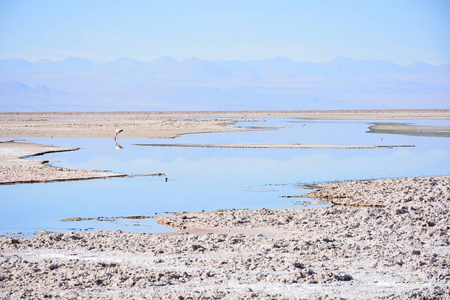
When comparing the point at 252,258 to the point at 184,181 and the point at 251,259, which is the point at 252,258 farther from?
the point at 184,181

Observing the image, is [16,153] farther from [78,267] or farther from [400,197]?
[78,267]

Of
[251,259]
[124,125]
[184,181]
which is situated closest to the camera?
[251,259]

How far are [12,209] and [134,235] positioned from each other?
20.2 feet

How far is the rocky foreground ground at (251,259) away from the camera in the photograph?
920 centimetres

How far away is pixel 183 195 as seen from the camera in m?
20.4

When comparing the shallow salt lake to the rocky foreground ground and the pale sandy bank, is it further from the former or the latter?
the pale sandy bank

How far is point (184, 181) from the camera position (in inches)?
946

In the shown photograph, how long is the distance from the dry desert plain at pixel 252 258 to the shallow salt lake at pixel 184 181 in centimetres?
194

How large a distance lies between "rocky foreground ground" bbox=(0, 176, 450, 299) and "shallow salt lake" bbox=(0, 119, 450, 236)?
6.58 feet

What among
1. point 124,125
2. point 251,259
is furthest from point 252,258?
point 124,125

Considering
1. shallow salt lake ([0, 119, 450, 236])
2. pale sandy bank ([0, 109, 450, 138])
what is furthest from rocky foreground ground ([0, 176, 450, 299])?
pale sandy bank ([0, 109, 450, 138])

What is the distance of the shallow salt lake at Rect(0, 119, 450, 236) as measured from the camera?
56.2 ft

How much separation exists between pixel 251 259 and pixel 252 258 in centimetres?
6

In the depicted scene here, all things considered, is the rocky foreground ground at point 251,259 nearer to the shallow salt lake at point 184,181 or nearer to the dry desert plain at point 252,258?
the dry desert plain at point 252,258
